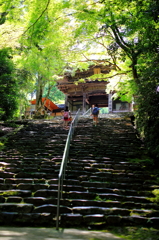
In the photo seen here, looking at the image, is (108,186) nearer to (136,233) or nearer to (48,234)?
(136,233)

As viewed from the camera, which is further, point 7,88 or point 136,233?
point 7,88

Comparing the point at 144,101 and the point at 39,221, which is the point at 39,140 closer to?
the point at 144,101

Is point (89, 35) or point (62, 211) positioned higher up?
point (89, 35)

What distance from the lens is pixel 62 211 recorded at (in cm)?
497

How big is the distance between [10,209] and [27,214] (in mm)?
527

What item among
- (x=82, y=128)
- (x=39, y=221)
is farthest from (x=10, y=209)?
(x=82, y=128)

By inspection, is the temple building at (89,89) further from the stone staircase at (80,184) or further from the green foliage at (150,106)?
the green foliage at (150,106)

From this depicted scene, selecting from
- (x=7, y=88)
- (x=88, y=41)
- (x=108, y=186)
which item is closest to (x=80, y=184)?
(x=108, y=186)

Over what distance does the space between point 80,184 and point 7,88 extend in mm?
8051

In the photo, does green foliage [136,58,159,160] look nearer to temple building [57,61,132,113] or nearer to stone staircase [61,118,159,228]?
stone staircase [61,118,159,228]

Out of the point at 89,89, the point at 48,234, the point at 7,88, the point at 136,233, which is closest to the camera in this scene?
the point at 48,234

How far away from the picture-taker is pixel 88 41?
1430cm

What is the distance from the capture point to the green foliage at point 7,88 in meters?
11.9

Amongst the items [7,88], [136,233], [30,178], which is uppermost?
[7,88]
